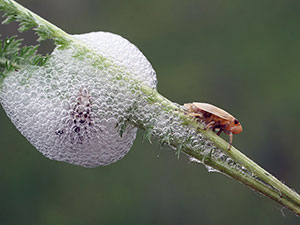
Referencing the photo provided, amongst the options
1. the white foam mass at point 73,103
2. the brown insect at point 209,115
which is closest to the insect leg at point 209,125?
the brown insect at point 209,115

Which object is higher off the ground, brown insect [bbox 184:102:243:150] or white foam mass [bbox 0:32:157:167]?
brown insect [bbox 184:102:243:150]

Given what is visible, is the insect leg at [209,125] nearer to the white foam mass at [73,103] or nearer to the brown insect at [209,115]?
the brown insect at [209,115]

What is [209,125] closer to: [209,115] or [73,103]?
[209,115]

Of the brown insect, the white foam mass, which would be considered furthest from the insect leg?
the white foam mass

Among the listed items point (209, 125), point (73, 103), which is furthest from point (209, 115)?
point (73, 103)

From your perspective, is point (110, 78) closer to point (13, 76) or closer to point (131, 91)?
point (131, 91)

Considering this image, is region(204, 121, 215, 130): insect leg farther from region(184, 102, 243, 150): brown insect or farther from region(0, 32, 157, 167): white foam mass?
region(0, 32, 157, 167): white foam mass

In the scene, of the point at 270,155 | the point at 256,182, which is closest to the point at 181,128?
the point at 256,182

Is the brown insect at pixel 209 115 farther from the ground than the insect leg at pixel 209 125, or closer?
farther from the ground
